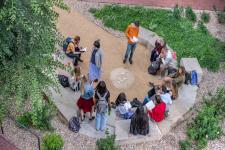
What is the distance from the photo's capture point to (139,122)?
13.0m

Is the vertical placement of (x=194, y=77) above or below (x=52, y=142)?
above

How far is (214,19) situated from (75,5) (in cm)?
493

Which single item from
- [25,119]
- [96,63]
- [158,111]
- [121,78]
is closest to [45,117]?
[25,119]

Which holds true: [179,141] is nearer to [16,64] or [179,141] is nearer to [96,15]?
[16,64]

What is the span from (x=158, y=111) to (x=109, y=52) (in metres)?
3.92

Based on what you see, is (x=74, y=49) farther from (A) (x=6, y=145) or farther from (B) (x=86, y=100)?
(A) (x=6, y=145)

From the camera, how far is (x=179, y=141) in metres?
13.5

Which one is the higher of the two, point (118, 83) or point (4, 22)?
point (4, 22)

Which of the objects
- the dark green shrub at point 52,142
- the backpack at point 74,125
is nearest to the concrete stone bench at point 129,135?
the backpack at point 74,125

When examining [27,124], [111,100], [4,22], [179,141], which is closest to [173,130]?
[179,141]

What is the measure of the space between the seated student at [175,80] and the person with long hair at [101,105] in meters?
2.14

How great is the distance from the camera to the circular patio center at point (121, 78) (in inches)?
616

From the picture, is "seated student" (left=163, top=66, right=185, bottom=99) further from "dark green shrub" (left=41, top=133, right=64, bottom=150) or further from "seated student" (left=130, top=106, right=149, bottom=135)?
"dark green shrub" (left=41, top=133, right=64, bottom=150)

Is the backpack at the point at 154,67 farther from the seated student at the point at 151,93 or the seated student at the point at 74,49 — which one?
the seated student at the point at 74,49
